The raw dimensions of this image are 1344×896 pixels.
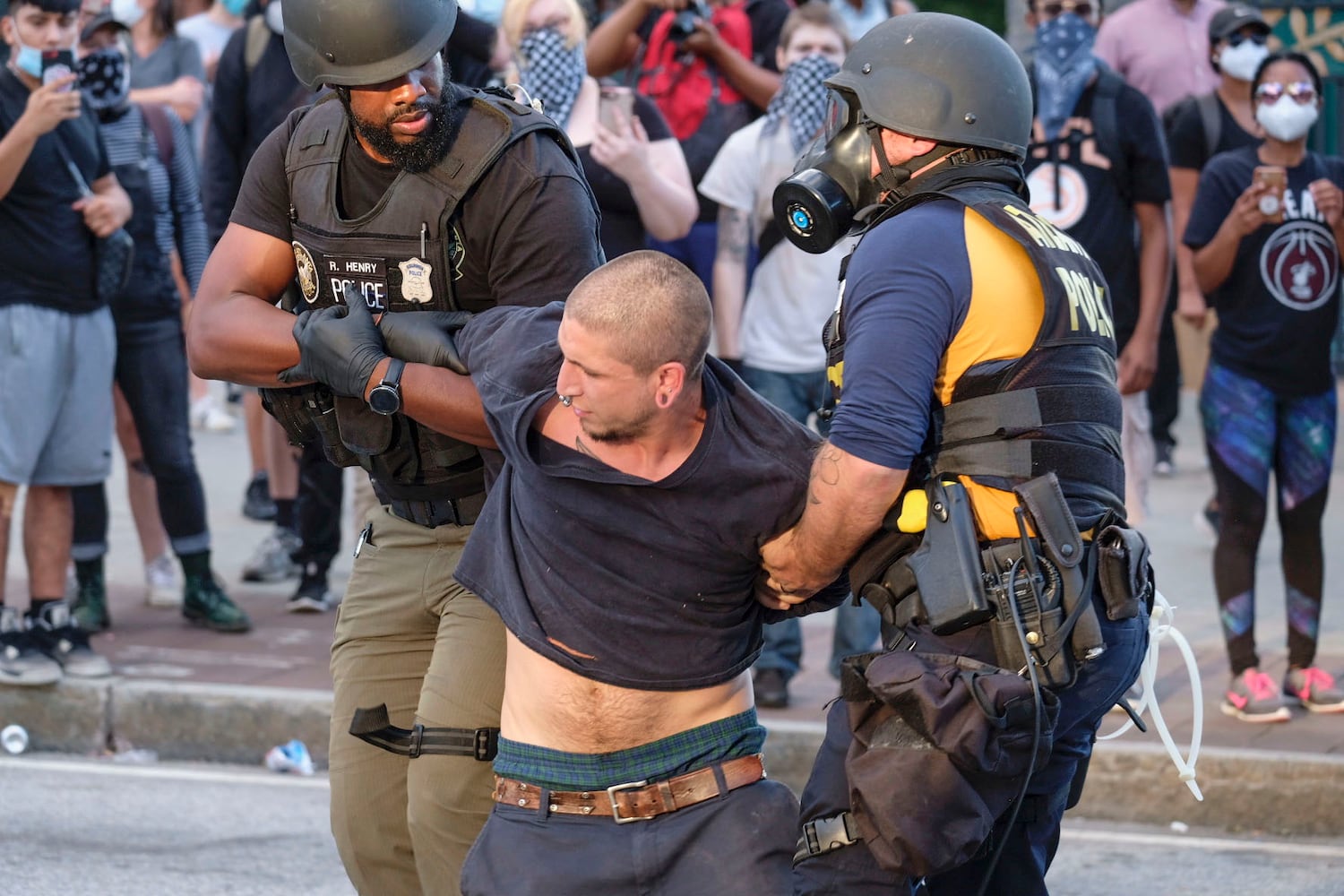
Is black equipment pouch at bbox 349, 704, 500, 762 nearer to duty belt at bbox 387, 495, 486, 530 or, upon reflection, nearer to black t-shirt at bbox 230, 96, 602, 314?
duty belt at bbox 387, 495, 486, 530

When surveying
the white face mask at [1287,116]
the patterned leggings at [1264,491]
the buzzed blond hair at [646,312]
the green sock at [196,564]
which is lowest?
the green sock at [196,564]

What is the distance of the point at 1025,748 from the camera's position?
3.31m

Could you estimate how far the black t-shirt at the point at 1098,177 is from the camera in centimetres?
696

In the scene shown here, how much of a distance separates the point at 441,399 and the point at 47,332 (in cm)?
367

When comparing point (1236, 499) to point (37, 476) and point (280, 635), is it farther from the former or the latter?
point (37, 476)

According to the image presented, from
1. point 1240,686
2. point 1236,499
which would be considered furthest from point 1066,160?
point 1240,686

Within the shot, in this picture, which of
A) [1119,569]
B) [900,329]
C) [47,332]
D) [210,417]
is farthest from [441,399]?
[210,417]

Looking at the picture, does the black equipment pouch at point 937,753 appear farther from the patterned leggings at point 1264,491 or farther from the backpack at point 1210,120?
the backpack at point 1210,120

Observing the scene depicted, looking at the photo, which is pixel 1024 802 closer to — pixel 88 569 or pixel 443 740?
pixel 443 740

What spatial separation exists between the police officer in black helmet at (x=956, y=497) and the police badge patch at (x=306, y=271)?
112cm

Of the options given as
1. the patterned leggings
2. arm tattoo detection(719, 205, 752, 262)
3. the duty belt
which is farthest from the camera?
the duty belt

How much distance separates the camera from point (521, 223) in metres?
3.88

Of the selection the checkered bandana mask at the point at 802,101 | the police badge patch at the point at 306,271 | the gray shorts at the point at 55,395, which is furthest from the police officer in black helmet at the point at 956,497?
the gray shorts at the point at 55,395

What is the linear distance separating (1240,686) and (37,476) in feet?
13.8
